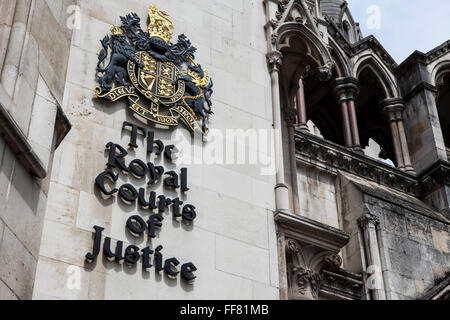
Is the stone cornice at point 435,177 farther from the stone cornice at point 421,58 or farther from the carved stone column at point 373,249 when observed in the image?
the carved stone column at point 373,249

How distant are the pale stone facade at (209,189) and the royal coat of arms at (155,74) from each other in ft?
0.63

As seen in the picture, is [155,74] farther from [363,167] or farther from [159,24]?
[363,167]

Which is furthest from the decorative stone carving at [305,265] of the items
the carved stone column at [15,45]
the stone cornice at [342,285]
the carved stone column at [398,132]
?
the carved stone column at [398,132]

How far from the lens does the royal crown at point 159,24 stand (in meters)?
14.3

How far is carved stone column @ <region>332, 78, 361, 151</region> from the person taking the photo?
26.7 m

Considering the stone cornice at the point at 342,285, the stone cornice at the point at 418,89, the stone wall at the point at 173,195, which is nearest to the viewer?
the stone wall at the point at 173,195

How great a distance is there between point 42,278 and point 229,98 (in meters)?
5.65

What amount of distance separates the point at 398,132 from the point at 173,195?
16831 millimetres

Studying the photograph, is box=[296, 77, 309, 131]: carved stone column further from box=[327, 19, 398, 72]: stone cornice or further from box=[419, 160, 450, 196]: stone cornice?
box=[419, 160, 450, 196]: stone cornice

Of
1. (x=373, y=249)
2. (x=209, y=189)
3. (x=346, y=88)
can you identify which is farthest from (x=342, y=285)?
(x=346, y=88)

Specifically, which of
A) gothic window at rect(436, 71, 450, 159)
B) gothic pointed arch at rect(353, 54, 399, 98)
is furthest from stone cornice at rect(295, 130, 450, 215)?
gothic window at rect(436, 71, 450, 159)

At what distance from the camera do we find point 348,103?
90.3 ft

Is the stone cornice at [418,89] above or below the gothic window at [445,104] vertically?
below

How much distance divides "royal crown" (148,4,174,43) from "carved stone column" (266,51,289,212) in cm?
230
